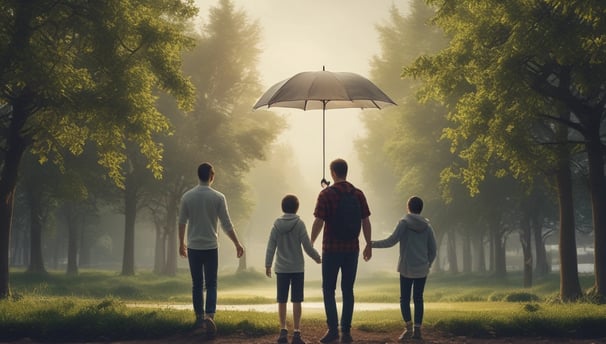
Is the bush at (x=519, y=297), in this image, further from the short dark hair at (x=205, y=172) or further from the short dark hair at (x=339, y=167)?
the short dark hair at (x=205, y=172)

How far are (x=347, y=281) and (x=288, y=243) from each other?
98cm

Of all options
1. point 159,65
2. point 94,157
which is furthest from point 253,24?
point 159,65

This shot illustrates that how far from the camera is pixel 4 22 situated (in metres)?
12.9

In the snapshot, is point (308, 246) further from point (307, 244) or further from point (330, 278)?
point (330, 278)

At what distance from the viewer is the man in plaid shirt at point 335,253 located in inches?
341

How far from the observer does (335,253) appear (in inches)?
340

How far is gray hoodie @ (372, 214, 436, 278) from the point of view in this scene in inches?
358

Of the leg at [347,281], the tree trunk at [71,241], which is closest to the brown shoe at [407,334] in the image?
the leg at [347,281]

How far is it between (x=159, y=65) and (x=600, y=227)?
467 inches

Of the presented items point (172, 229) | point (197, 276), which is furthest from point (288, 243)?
point (172, 229)

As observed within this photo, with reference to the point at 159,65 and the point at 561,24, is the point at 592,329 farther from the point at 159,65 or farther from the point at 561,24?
the point at 159,65

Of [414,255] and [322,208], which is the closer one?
[322,208]

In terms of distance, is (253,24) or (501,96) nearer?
(501,96)

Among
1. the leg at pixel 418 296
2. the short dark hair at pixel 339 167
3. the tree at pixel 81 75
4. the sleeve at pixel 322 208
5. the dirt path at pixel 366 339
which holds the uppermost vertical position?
the tree at pixel 81 75
